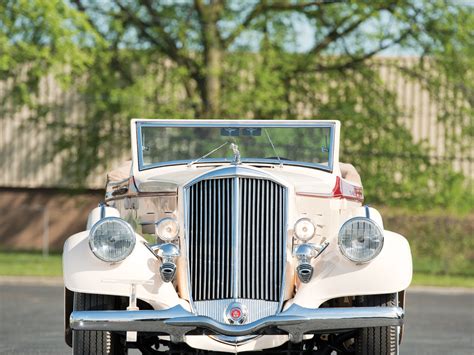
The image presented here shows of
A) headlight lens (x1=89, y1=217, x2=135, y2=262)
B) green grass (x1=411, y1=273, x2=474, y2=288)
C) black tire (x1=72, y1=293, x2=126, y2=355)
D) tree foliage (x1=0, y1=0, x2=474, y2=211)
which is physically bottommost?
green grass (x1=411, y1=273, x2=474, y2=288)

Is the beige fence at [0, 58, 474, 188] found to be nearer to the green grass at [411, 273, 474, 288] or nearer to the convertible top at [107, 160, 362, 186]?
the green grass at [411, 273, 474, 288]

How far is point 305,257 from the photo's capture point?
8.37m

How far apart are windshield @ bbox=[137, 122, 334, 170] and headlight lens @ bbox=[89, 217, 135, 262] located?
136cm

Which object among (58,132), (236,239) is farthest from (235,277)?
(58,132)

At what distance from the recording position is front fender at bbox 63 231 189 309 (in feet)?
26.9

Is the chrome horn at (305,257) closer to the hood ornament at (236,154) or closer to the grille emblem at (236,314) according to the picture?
the grille emblem at (236,314)

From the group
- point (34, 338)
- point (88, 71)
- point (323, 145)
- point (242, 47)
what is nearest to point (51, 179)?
point (88, 71)

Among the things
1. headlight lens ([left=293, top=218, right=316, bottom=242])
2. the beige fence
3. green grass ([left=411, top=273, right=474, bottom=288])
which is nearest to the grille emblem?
headlight lens ([left=293, top=218, right=316, bottom=242])

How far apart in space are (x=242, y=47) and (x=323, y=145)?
62.0ft

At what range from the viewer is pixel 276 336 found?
8125mm

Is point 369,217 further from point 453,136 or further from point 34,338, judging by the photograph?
point 453,136

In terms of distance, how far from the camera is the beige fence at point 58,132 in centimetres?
2939

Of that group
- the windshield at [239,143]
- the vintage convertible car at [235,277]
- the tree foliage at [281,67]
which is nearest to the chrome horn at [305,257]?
the vintage convertible car at [235,277]

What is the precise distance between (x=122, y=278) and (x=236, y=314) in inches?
30.3
